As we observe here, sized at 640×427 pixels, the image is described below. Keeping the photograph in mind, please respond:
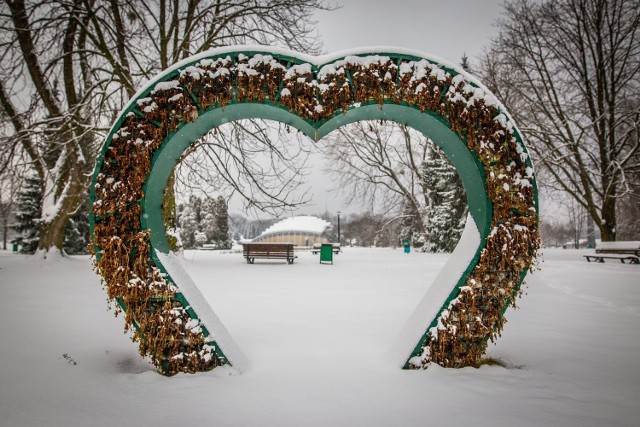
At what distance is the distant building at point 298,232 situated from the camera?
5325cm

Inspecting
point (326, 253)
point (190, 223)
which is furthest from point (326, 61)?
point (190, 223)

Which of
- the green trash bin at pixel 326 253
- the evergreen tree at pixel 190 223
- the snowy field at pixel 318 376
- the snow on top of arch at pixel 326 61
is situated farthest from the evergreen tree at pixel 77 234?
the snow on top of arch at pixel 326 61

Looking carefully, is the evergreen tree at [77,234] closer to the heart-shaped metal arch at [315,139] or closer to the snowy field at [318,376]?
the snowy field at [318,376]

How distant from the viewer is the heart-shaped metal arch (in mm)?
3314

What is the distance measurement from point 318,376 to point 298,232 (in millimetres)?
50637

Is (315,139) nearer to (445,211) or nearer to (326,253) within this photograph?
(326,253)

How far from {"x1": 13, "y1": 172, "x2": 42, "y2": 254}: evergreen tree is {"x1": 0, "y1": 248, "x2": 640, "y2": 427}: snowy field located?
2626cm

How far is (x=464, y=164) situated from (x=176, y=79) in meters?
3.15

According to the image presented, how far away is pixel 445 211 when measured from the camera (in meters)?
26.8

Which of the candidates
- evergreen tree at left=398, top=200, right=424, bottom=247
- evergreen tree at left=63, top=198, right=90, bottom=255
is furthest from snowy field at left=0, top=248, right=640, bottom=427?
evergreen tree at left=398, top=200, right=424, bottom=247

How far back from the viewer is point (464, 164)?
3.69m

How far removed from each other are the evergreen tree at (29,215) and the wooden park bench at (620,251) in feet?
120

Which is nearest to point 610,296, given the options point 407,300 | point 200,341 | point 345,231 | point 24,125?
point 407,300

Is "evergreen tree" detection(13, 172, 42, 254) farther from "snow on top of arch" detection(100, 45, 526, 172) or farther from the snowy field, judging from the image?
"snow on top of arch" detection(100, 45, 526, 172)
